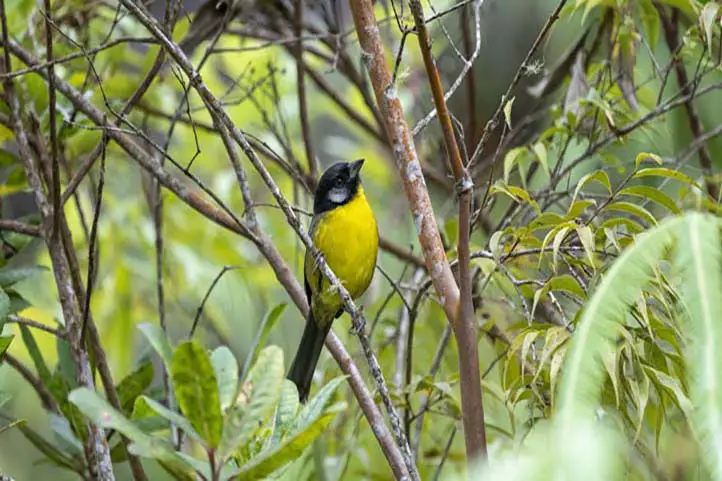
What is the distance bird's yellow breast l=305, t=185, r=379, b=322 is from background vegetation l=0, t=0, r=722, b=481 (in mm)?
80

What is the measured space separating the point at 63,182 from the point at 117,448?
3.06ft

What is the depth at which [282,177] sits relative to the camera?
3693mm

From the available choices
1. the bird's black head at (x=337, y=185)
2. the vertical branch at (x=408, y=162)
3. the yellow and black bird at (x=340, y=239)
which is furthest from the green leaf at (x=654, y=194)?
the bird's black head at (x=337, y=185)

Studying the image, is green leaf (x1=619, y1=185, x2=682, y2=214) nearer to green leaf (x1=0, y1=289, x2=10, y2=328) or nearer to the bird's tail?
green leaf (x1=0, y1=289, x2=10, y2=328)

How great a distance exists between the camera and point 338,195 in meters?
3.13

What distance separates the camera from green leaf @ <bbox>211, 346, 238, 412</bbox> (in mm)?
1088

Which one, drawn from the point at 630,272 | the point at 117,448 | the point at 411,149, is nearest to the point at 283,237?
the point at 117,448

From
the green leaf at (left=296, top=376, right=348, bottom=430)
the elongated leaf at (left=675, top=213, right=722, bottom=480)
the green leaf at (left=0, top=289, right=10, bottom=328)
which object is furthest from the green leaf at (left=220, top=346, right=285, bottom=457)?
the green leaf at (left=0, top=289, right=10, bottom=328)

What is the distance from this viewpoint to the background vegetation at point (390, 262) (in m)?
1.00

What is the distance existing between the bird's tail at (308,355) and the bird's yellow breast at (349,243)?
0.76 ft

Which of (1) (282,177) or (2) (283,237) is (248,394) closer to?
(2) (283,237)

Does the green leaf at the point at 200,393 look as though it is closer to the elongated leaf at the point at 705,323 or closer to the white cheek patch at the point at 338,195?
the elongated leaf at the point at 705,323

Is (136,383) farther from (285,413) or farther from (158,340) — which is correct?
(158,340)

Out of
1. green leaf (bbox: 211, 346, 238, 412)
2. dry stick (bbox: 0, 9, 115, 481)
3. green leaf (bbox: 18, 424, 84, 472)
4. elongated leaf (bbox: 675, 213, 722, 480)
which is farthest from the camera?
green leaf (bbox: 18, 424, 84, 472)
